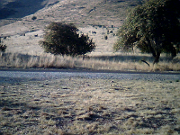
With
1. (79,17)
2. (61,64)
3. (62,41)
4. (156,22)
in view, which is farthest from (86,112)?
(79,17)

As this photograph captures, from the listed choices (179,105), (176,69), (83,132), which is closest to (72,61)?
(176,69)

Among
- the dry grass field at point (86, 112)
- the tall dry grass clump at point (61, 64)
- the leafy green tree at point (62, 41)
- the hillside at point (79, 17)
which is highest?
the hillside at point (79, 17)

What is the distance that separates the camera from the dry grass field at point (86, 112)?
3.24 metres

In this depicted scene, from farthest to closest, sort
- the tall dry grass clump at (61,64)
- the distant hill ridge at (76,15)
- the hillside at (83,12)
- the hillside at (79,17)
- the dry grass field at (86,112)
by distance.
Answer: the hillside at (83,12) < the distant hill ridge at (76,15) < the hillside at (79,17) < the tall dry grass clump at (61,64) < the dry grass field at (86,112)

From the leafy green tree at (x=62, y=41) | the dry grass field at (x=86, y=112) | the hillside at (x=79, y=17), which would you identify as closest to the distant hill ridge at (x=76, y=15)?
the hillside at (x=79, y=17)

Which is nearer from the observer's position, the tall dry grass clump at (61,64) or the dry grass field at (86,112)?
the dry grass field at (86,112)

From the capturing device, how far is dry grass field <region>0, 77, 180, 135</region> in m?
3.24

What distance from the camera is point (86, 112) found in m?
4.12

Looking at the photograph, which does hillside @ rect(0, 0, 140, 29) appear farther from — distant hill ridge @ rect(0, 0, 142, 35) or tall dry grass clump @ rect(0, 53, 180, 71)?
tall dry grass clump @ rect(0, 53, 180, 71)

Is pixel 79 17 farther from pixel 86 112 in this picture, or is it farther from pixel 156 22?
pixel 86 112

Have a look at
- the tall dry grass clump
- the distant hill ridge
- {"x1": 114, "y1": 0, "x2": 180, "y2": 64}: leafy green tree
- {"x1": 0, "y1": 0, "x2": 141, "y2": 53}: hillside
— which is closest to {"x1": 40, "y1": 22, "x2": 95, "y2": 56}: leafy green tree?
the tall dry grass clump

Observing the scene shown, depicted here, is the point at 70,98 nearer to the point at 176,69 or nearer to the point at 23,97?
the point at 23,97

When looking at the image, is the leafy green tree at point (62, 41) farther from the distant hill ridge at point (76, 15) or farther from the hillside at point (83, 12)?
the hillside at point (83, 12)

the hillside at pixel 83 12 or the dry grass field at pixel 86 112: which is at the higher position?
the hillside at pixel 83 12
